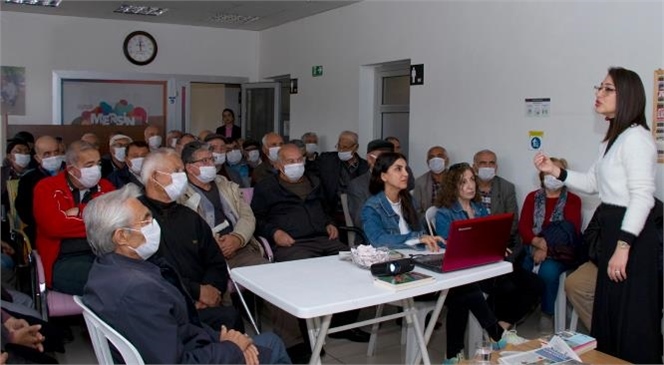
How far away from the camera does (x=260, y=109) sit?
8.82 m

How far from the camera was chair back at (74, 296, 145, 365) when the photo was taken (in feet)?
5.95

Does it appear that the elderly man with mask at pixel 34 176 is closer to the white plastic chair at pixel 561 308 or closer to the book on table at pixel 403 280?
the book on table at pixel 403 280

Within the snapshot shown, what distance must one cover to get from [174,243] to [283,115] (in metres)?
5.70

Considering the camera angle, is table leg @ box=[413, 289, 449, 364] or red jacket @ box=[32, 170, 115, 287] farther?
red jacket @ box=[32, 170, 115, 287]

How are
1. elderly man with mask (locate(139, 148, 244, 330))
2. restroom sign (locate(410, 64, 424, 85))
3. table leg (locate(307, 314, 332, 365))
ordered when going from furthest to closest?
restroom sign (locate(410, 64, 424, 85)) < elderly man with mask (locate(139, 148, 244, 330)) < table leg (locate(307, 314, 332, 365))

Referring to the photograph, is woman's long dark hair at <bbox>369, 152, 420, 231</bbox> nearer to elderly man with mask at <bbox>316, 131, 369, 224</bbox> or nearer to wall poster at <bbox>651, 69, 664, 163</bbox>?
wall poster at <bbox>651, 69, 664, 163</bbox>

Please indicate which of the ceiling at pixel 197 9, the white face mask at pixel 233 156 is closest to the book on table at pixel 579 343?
the white face mask at pixel 233 156

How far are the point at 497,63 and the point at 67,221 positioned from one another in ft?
11.4

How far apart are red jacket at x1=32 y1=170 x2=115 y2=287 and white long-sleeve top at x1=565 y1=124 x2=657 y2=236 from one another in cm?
281

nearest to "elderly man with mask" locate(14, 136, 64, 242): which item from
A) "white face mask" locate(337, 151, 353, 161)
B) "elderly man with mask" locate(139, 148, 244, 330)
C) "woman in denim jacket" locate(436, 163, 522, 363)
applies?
"elderly man with mask" locate(139, 148, 244, 330)

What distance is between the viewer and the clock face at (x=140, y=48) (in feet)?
27.2

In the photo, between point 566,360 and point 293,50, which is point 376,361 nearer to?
point 566,360

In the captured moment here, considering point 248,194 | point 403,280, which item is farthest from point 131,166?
Result: point 403,280

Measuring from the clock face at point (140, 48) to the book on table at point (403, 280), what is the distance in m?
6.90
